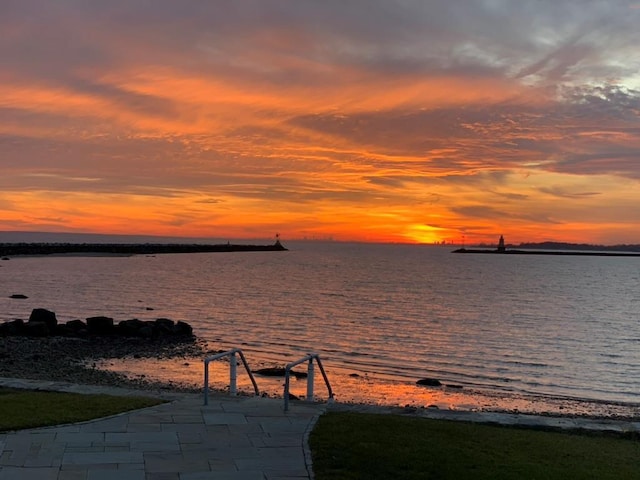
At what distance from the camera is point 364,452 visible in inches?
295

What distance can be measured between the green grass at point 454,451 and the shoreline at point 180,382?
14.1 ft

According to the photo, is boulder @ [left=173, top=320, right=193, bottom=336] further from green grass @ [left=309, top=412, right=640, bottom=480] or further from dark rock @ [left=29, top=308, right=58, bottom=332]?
green grass @ [left=309, top=412, right=640, bottom=480]

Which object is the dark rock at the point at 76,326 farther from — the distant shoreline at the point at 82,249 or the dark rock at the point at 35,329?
Result: the distant shoreline at the point at 82,249

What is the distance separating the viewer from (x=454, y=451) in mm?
7754

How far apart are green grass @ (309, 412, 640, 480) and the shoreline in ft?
14.1

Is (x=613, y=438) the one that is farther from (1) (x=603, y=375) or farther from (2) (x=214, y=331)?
(2) (x=214, y=331)

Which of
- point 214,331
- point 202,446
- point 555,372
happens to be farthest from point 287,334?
point 202,446

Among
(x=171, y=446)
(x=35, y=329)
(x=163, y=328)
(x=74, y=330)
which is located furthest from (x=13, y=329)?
(x=171, y=446)

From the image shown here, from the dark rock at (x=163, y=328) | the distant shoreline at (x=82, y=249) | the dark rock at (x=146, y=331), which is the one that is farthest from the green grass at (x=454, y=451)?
the distant shoreline at (x=82, y=249)

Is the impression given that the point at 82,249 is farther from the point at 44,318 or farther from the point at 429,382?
the point at 429,382

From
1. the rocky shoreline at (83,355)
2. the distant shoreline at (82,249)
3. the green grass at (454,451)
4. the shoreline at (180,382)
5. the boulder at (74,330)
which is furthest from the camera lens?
the distant shoreline at (82,249)

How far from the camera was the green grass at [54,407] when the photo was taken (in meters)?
8.51

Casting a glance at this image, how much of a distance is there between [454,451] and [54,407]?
20.1 ft

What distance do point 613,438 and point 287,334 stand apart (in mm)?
21890
